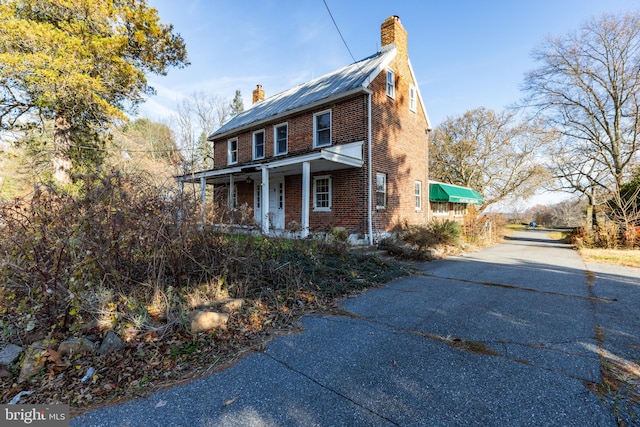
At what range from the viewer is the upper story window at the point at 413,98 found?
44.7ft

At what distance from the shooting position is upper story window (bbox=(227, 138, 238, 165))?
625 inches

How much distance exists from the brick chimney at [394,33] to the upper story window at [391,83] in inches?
54.1

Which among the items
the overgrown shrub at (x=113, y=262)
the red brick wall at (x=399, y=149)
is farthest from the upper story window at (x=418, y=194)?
the overgrown shrub at (x=113, y=262)

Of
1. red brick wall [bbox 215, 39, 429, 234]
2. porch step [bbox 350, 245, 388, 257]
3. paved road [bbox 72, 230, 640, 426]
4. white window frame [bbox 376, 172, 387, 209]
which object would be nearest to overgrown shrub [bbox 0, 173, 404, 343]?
paved road [bbox 72, 230, 640, 426]

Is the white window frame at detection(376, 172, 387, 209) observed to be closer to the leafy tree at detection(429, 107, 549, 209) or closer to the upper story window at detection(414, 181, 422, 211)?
the upper story window at detection(414, 181, 422, 211)

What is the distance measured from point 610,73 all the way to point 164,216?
82.0 feet

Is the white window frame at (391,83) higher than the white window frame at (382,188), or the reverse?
the white window frame at (391,83)

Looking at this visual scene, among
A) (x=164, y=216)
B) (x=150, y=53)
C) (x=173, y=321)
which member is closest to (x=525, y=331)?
(x=173, y=321)

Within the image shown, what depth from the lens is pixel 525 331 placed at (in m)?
3.70

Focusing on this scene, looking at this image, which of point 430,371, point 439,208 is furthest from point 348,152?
point 439,208

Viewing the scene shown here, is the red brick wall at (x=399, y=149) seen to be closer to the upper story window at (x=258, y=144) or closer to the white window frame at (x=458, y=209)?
the white window frame at (x=458, y=209)

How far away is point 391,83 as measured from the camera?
1191 centimetres

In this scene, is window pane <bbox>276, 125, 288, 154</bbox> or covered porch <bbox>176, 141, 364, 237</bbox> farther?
window pane <bbox>276, 125, 288, 154</bbox>

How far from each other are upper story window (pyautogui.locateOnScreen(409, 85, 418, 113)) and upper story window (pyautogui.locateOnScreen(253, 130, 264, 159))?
7.59 metres
